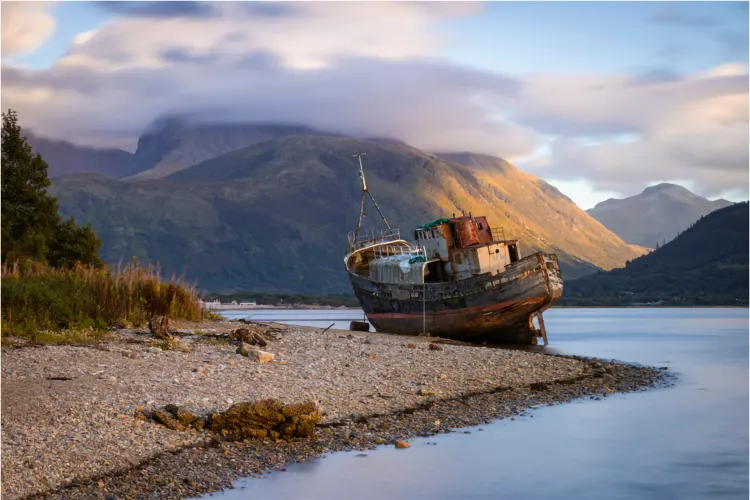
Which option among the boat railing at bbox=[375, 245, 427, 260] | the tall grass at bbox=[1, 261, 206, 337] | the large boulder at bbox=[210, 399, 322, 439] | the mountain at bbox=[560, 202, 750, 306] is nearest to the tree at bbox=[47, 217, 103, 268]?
the tall grass at bbox=[1, 261, 206, 337]

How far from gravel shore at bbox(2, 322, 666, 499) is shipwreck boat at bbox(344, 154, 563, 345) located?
52.3 feet

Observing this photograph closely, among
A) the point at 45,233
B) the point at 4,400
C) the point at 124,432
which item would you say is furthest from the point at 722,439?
the point at 45,233

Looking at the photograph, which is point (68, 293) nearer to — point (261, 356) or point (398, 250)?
point (261, 356)

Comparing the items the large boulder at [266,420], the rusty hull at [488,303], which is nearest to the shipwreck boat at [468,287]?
the rusty hull at [488,303]

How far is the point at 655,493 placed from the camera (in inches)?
610

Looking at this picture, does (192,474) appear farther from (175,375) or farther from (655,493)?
(655,493)

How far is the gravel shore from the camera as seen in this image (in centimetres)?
1248

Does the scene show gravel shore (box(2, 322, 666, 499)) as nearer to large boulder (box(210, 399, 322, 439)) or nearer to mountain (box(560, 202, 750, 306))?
large boulder (box(210, 399, 322, 439))

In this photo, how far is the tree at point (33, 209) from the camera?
138 ft

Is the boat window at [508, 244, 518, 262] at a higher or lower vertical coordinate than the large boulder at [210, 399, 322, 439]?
higher

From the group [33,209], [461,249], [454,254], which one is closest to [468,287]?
[461,249]

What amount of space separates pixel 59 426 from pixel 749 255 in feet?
657

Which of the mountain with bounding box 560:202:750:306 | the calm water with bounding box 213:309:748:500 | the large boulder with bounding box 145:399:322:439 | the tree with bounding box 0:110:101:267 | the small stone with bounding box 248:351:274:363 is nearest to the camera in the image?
the calm water with bounding box 213:309:748:500

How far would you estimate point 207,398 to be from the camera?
16.6m
